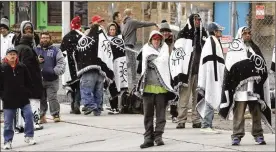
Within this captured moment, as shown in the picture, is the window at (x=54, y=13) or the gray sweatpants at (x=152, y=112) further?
the window at (x=54, y=13)

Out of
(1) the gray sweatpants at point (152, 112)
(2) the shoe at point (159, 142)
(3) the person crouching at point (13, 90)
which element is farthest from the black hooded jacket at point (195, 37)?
(3) the person crouching at point (13, 90)

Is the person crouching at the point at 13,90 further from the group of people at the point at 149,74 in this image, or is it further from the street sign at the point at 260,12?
the street sign at the point at 260,12

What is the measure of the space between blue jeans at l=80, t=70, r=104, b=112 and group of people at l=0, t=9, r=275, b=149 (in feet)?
0.06

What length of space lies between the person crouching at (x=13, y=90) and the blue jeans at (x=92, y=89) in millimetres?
2740

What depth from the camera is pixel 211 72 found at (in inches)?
438

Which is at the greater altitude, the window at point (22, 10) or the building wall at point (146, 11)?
the window at point (22, 10)

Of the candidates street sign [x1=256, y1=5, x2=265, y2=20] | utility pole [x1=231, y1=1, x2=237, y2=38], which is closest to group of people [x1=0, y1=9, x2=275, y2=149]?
utility pole [x1=231, y1=1, x2=237, y2=38]

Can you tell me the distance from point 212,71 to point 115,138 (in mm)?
1764

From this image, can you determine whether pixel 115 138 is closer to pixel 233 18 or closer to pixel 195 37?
pixel 195 37

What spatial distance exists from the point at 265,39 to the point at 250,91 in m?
5.94

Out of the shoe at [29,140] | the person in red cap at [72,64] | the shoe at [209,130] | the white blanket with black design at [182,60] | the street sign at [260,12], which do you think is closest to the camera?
the shoe at [29,140]

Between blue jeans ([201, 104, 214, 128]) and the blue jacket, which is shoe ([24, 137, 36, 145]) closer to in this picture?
the blue jacket

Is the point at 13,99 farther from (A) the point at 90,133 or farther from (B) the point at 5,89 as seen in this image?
(A) the point at 90,133

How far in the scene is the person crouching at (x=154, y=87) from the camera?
1010 centimetres
